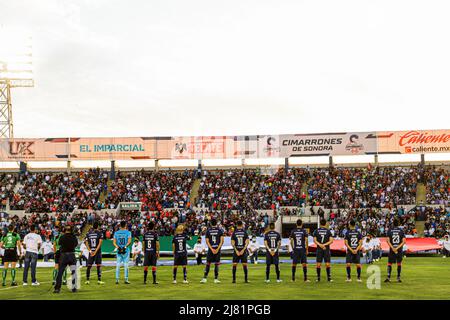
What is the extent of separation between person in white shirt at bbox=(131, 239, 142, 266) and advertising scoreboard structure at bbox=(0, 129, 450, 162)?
1076 inches

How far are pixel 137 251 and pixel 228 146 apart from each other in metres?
29.8

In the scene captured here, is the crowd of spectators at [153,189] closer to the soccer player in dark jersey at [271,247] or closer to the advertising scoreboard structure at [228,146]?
the advertising scoreboard structure at [228,146]

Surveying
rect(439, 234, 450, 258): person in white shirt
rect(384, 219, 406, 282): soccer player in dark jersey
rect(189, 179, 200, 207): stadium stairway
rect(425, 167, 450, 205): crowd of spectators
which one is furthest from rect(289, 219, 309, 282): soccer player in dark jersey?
rect(189, 179, 200, 207): stadium stairway

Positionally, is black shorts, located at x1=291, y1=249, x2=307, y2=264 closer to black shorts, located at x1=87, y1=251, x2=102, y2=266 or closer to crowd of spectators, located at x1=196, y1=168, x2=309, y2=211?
black shorts, located at x1=87, y1=251, x2=102, y2=266

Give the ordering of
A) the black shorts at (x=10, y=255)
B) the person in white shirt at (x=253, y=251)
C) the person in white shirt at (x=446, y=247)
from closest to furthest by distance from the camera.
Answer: the black shorts at (x=10, y=255) < the person in white shirt at (x=253, y=251) < the person in white shirt at (x=446, y=247)

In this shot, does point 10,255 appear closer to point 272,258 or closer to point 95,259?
point 95,259

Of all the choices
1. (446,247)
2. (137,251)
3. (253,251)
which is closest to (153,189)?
(253,251)

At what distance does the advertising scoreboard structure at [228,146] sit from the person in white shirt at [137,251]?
27342mm

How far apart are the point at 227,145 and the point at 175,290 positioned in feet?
130

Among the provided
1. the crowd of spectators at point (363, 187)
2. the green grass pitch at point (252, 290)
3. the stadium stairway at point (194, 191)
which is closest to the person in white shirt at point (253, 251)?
the green grass pitch at point (252, 290)

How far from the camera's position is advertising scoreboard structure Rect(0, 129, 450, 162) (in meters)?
55.4

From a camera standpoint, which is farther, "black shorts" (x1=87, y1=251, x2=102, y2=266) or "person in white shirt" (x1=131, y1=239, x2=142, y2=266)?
"person in white shirt" (x1=131, y1=239, x2=142, y2=266)

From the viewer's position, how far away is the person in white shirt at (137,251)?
93.9 feet
